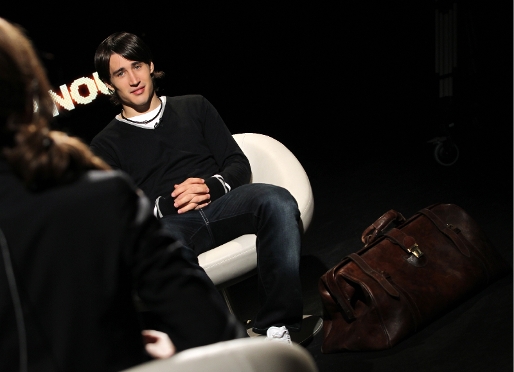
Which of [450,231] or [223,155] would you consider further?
[223,155]

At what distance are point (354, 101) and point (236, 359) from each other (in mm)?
4694

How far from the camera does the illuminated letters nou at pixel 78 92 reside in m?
→ 3.94

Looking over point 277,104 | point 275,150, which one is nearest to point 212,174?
point 275,150

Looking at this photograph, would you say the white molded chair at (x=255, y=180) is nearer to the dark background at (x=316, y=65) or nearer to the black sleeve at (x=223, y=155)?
Result: the black sleeve at (x=223, y=155)

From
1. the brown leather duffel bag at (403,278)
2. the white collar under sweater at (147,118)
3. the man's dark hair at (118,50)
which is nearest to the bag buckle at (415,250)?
the brown leather duffel bag at (403,278)

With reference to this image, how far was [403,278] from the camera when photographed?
92.1 inches

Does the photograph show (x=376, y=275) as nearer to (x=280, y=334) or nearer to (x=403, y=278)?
(x=403, y=278)

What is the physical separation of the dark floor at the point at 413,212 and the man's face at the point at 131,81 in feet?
2.71

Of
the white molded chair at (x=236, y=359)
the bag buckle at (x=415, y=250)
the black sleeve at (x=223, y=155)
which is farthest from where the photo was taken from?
the black sleeve at (x=223, y=155)

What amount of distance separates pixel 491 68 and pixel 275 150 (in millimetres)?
2729

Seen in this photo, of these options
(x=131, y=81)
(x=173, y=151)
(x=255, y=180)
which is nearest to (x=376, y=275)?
(x=255, y=180)

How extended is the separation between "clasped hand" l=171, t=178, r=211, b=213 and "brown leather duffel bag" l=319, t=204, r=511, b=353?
1.70 ft

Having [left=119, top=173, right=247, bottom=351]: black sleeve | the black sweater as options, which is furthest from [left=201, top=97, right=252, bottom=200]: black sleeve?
[left=119, top=173, right=247, bottom=351]: black sleeve

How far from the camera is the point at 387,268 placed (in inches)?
92.7
